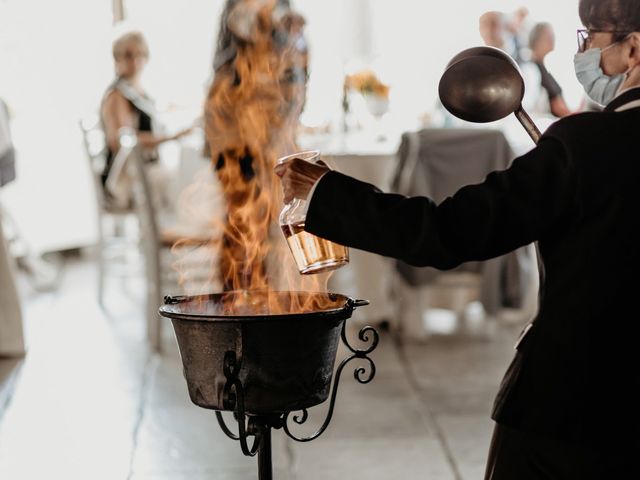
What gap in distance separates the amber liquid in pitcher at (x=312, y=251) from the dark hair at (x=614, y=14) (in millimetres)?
543

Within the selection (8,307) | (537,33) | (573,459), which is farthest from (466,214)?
(537,33)

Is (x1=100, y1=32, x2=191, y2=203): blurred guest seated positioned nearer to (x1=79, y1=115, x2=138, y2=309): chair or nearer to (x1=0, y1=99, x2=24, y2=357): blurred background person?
(x1=79, y1=115, x2=138, y2=309): chair

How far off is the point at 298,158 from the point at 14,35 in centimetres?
547

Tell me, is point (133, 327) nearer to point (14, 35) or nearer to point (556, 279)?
point (14, 35)

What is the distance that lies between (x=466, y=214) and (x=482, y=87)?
10.8 inches

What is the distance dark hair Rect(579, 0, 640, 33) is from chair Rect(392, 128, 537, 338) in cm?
267

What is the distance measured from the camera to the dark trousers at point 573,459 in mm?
1528

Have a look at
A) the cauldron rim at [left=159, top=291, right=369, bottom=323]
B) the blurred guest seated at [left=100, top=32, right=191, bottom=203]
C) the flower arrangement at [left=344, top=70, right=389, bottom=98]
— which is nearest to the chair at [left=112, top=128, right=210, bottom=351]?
the blurred guest seated at [left=100, top=32, right=191, bottom=203]

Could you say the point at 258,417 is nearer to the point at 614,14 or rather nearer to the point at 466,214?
the point at 466,214

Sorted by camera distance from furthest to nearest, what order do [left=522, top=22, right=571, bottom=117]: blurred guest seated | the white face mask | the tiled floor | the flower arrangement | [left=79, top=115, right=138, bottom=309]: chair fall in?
1. [left=522, top=22, right=571, bottom=117]: blurred guest seated
2. [left=79, top=115, right=138, bottom=309]: chair
3. the flower arrangement
4. the tiled floor
5. the white face mask

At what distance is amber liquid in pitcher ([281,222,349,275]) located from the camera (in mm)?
1669

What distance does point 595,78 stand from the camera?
1682 mm

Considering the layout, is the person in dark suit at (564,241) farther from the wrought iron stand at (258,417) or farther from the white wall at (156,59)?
the white wall at (156,59)

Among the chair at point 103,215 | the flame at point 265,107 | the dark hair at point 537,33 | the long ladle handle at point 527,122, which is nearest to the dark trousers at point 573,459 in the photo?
the long ladle handle at point 527,122
